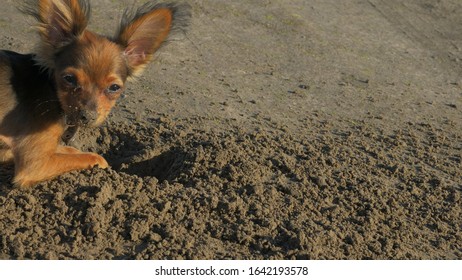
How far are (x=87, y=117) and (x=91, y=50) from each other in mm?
565

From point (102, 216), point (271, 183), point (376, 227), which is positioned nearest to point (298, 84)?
point (271, 183)

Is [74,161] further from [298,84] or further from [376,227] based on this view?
[298,84]

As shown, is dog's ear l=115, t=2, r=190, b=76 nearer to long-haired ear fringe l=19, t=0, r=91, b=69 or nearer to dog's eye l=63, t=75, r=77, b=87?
long-haired ear fringe l=19, t=0, r=91, b=69

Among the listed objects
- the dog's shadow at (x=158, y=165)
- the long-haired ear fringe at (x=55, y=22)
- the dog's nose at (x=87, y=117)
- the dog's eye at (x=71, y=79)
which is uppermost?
the long-haired ear fringe at (x=55, y=22)

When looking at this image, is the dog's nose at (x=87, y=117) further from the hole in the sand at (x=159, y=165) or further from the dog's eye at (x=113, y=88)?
the hole in the sand at (x=159, y=165)

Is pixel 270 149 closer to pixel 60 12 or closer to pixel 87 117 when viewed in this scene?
pixel 87 117

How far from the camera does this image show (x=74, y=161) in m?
5.82

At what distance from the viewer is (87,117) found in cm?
529

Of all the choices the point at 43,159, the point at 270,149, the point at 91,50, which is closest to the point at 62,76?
the point at 91,50

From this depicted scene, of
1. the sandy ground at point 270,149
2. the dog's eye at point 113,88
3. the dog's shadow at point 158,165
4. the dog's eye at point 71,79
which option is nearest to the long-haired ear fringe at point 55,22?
the dog's eye at point 71,79

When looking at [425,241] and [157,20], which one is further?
[157,20]

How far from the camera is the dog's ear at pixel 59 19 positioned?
5.54 metres

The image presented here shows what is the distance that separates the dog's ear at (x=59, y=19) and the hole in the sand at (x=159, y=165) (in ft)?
4.15
